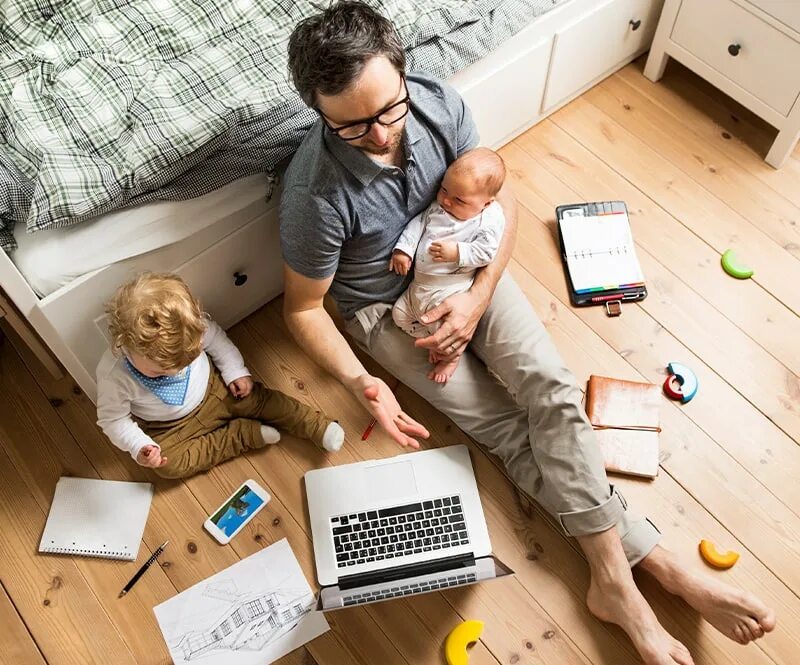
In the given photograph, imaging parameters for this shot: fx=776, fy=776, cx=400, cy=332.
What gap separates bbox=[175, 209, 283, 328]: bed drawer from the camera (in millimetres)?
1584

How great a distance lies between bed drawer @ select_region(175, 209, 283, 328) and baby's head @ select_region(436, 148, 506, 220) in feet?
1.27

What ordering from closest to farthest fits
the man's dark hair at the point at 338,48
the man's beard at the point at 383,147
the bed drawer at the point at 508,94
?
the man's dark hair at the point at 338,48 → the man's beard at the point at 383,147 → the bed drawer at the point at 508,94

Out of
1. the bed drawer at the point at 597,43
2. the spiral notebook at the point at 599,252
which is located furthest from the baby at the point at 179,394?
the bed drawer at the point at 597,43

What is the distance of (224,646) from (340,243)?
812 mm

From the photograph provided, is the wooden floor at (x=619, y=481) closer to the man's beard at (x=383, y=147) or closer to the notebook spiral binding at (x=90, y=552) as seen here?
the notebook spiral binding at (x=90, y=552)

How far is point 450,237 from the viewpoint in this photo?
150 cm

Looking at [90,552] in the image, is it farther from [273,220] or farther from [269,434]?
[273,220]

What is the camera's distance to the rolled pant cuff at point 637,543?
150cm

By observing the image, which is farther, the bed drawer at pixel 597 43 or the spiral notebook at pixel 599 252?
the bed drawer at pixel 597 43

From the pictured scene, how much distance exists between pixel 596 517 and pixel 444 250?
58 centimetres

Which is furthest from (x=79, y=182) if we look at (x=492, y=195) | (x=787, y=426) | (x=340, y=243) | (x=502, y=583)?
(x=787, y=426)

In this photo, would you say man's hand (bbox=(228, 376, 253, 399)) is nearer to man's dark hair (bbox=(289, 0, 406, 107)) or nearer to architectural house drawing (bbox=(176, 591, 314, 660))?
architectural house drawing (bbox=(176, 591, 314, 660))

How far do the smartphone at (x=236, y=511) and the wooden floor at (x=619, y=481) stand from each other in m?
0.02

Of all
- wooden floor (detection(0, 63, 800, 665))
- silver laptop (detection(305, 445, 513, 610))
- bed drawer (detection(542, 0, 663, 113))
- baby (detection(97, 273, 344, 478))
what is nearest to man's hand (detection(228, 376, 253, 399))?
baby (detection(97, 273, 344, 478))
